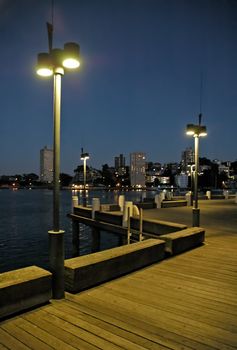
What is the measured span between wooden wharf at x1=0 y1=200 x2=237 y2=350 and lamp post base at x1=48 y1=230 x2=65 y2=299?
0.19 metres

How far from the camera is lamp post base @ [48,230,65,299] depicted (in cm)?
574

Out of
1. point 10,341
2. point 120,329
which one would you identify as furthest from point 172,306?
point 10,341

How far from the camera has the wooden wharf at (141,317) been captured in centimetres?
435

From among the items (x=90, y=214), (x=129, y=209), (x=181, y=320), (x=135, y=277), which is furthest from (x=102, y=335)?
(x=90, y=214)

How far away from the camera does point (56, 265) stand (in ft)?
18.9

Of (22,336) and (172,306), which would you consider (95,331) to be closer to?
(22,336)

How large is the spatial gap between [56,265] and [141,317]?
1.76 metres

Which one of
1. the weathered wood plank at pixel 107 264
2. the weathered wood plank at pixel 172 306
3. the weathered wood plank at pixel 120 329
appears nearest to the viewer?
the weathered wood plank at pixel 120 329

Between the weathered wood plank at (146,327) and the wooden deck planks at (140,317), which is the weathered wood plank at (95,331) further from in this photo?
the weathered wood plank at (146,327)

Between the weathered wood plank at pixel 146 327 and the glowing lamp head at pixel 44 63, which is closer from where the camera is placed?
the weathered wood plank at pixel 146 327

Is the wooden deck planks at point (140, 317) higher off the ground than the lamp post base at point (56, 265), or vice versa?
the lamp post base at point (56, 265)

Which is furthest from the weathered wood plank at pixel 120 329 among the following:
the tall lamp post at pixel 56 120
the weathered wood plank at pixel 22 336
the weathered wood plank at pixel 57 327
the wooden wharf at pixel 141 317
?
the weathered wood plank at pixel 22 336

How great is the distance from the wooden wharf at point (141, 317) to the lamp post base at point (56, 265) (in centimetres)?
19

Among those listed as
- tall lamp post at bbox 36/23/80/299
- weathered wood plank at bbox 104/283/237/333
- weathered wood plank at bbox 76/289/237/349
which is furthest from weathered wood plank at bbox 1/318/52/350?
weathered wood plank at bbox 104/283/237/333
